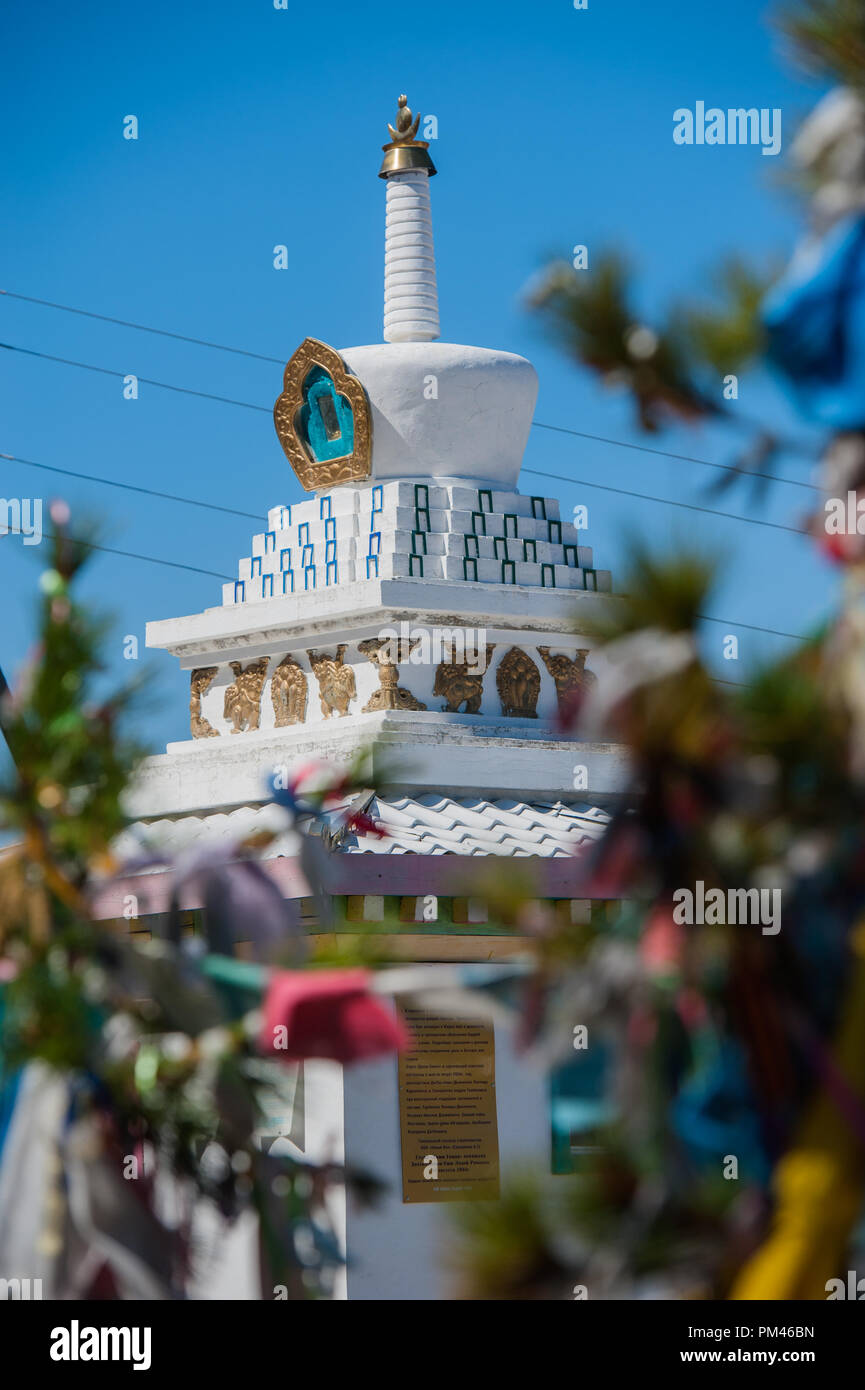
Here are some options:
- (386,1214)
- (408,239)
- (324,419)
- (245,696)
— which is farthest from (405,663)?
(408,239)

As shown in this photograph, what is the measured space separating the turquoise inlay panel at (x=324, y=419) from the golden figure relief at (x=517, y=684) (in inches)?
83.7

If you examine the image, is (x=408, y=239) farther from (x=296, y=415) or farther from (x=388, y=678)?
(x=388, y=678)

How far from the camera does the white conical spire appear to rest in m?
12.8

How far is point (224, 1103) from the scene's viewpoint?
2.95m

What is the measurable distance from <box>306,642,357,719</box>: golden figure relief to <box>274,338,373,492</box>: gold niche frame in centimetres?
170

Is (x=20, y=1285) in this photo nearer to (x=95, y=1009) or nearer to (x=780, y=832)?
(x=95, y=1009)

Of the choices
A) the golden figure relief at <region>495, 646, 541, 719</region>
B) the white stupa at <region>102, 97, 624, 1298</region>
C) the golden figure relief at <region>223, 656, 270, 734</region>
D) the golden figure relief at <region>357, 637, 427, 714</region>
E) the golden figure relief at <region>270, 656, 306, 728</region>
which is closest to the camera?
the white stupa at <region>102, 97, 624, 1298</region>

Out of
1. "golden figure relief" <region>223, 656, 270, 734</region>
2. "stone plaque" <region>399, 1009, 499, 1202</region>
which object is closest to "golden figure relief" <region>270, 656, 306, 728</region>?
"golden figure relief" <region>223, 656, 270, 734</region>

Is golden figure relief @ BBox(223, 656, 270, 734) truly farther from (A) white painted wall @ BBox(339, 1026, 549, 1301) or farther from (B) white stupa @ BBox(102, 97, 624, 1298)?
(A) white painted wall @ BBox(339, 1026, 549, 1301)

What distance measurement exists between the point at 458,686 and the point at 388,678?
19.9 inches

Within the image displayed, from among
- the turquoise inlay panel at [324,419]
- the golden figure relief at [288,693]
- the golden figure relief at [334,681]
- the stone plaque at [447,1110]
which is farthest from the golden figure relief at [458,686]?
the stone plaque at [447,1110]

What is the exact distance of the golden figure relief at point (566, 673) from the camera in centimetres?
1126
